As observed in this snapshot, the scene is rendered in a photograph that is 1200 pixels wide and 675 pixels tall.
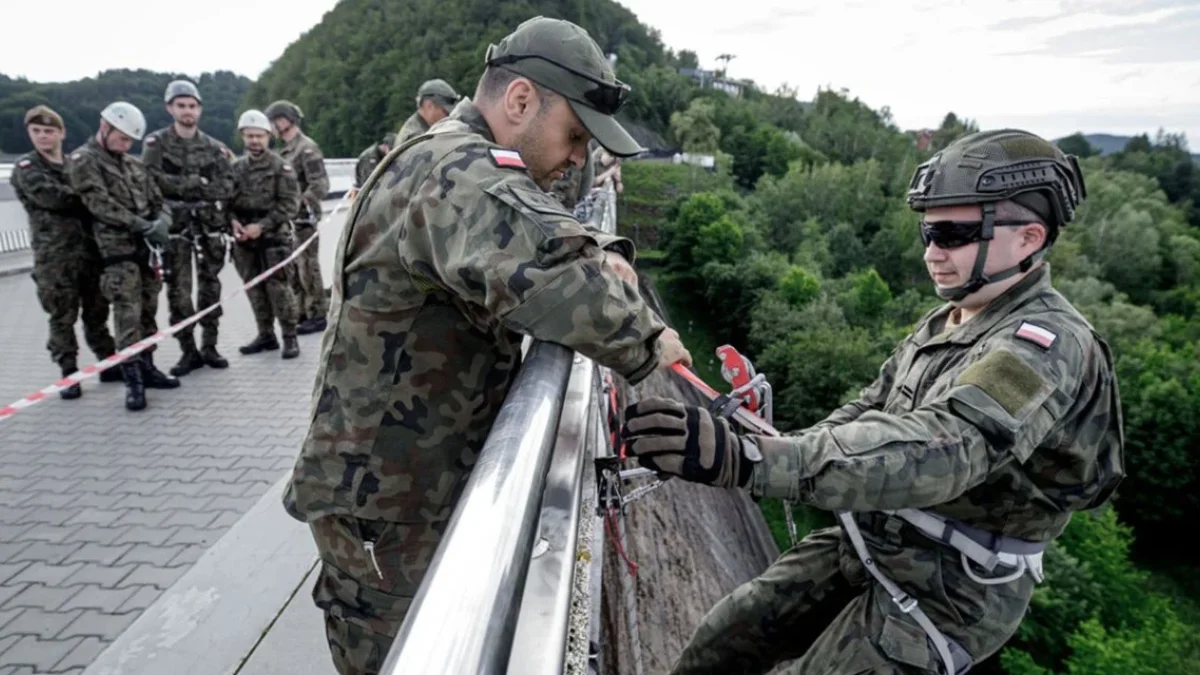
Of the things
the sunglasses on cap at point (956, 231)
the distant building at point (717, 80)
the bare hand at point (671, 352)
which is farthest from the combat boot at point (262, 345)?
the distant building at point (717, 80)

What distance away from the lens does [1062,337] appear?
7.80ft

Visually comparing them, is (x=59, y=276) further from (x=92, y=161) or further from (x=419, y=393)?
(x=419, y=393)

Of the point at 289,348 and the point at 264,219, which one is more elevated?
the point at 264,219

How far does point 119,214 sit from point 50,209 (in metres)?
0.77

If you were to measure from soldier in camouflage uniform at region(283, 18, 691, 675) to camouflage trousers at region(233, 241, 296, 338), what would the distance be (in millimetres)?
6945

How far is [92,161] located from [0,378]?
2903mm

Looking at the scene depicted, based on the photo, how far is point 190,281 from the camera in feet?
26.8

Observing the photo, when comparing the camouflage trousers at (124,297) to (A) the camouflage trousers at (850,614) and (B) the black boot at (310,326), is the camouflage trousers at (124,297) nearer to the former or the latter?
(B) the black boot at (310,326)

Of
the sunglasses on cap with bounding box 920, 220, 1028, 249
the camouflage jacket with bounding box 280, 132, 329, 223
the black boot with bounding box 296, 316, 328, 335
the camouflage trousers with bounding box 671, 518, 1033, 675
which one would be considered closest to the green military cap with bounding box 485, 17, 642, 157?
the sunglasses on cap with bounding box 920, 220, 1028, 249

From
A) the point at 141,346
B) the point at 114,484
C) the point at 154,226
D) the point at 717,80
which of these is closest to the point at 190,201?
the point at 154,226

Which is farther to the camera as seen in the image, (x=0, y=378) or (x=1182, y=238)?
(x=1182, y=238)

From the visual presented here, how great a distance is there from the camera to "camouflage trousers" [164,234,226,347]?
7.87m

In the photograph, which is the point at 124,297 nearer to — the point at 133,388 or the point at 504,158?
the point at 133,388

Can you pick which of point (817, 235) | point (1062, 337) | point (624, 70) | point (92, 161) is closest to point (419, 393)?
point (1062, 337)
